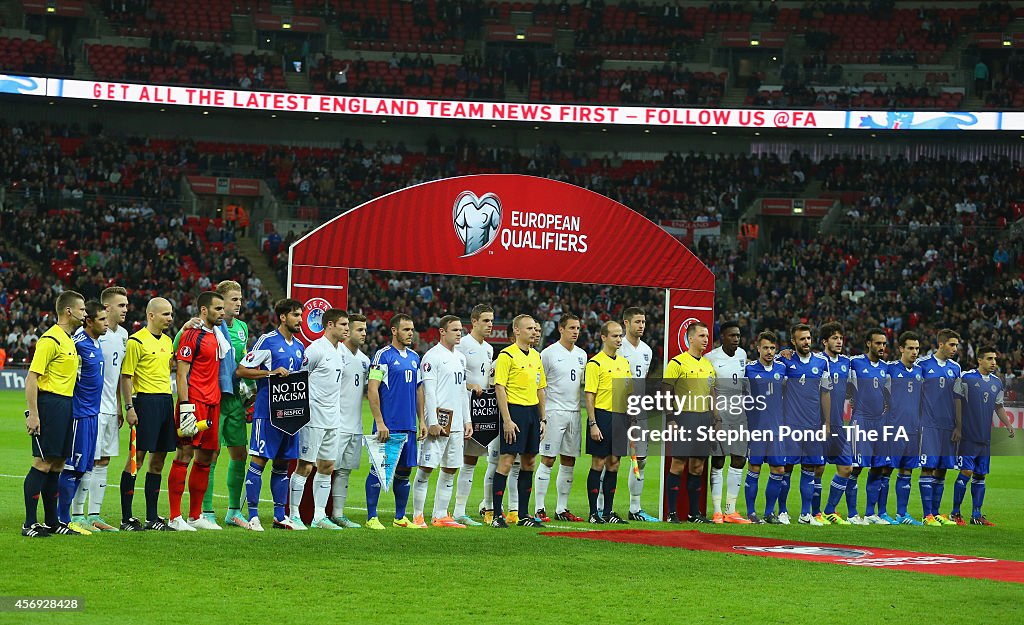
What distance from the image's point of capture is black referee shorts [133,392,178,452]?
37.9ft

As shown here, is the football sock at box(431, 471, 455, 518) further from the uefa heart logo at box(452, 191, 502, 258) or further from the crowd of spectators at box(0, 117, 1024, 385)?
the crowd of spectators at box(0, 117, 1024, 385)

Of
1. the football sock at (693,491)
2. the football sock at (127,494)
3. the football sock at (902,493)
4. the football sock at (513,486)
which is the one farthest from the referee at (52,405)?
the football sock at (902,493)

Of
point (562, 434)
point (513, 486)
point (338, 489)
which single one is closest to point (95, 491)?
point (338, 489)

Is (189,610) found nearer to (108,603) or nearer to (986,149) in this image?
(108,603)

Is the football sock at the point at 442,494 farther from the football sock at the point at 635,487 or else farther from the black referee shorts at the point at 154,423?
the black referee shorts at the point at 154,423

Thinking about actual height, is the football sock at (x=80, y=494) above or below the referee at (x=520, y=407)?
below

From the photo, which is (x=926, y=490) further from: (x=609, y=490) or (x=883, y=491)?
(x=609, y=490)

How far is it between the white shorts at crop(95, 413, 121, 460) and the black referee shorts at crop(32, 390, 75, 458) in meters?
0.77

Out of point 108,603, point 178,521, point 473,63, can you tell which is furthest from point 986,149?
point 108,603

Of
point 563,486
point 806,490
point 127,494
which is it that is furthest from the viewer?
point 806,490

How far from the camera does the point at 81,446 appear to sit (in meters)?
11.2

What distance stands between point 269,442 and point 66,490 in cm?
192

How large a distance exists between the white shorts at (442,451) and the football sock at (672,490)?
2657mm

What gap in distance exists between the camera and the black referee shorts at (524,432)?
13672 mm
